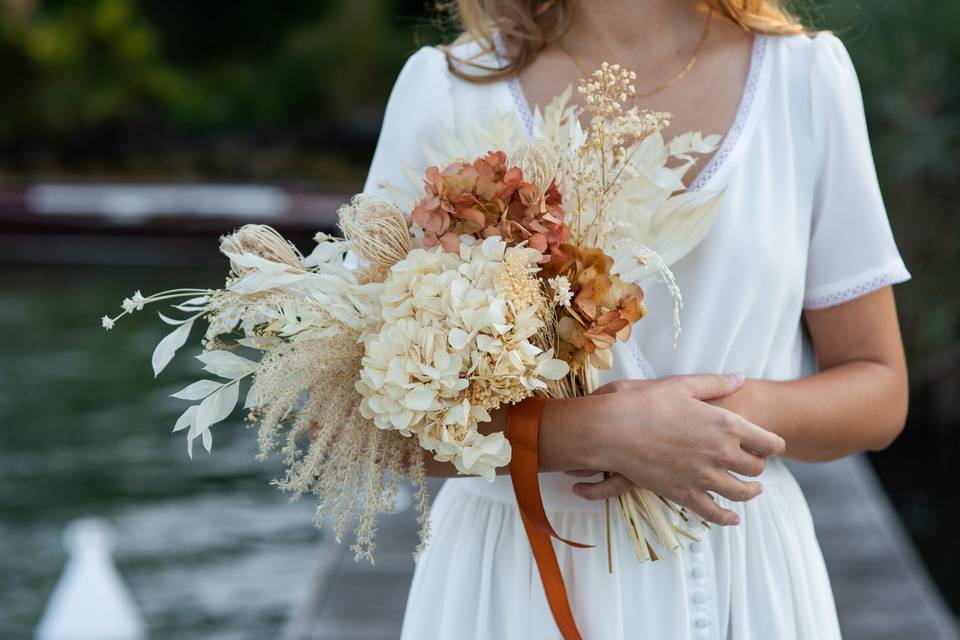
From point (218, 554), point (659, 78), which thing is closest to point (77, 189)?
point (218, 554)

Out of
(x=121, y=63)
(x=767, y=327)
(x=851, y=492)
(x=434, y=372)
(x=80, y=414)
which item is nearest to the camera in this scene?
(x=434, y=372)

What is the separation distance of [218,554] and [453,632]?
12.5 ft

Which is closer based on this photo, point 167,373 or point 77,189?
point 167,373

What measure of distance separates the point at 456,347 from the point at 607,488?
0.30 meters

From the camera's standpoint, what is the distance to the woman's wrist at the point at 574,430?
4.17ft

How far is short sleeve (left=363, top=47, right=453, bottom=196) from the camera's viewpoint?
150 centimetres

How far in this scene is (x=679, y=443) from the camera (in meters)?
1.27

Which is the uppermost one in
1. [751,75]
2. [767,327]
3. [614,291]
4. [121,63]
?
[121,63]

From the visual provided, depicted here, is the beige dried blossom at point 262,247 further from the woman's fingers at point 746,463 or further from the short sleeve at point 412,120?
the woman's fingers at point 746,463

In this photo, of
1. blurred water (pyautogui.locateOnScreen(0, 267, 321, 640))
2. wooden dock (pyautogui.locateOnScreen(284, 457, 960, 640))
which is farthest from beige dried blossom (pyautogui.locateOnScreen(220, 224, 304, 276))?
blurred water (pyautogui.locateOnScreen(0, 267, 321, 640))

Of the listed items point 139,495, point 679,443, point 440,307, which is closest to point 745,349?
point 679,443

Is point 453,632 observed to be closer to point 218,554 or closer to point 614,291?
point 614,291

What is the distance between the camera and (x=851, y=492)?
4.80 m

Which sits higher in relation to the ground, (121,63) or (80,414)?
(121,63)
